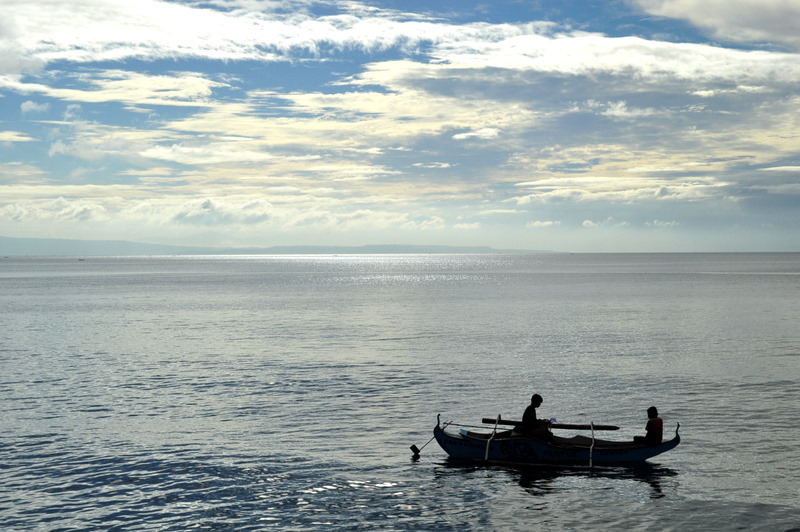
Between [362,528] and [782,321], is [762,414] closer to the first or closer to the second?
[362,528]

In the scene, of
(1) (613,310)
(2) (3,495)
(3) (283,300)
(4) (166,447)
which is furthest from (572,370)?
(3) (283,300)

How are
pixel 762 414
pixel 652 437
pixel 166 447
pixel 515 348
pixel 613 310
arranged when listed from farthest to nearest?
pixel 613 310 < pixel 515 348 < pixel 762 414 < pixel 166 447 < pixel 652 437

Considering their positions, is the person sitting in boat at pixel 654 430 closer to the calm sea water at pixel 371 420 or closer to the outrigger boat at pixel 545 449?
the outrigger boat at pixel 545 449

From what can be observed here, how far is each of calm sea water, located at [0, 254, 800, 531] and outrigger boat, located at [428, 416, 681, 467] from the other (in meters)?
0.79

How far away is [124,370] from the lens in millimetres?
57156

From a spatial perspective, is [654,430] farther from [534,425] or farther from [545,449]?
[534,425]

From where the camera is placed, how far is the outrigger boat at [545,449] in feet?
102

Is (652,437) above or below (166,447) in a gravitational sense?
above

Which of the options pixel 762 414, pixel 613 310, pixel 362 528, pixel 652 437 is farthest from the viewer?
pixel 613 310

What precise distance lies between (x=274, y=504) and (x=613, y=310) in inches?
3540

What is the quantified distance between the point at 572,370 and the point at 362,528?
114ft

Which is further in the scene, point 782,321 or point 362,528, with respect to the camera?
point 782,321

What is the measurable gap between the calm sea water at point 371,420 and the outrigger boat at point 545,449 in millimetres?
790

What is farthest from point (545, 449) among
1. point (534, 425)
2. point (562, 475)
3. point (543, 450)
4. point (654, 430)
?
point (654, 430)
